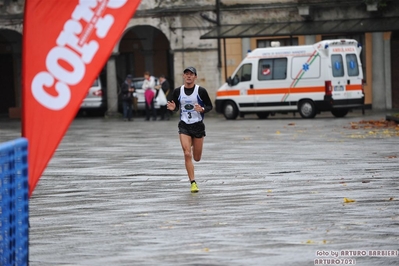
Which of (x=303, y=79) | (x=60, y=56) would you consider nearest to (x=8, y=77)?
(x=303, y=79)

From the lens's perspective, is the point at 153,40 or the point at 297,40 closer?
the point at 297,40

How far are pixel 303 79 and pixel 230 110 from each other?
337 centimetres

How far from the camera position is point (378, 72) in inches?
1672

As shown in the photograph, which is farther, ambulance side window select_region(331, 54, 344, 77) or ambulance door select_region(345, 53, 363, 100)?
ambulance door select_region(345, 53, 363, 100)

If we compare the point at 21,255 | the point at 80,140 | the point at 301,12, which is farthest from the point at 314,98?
the point at 21,255

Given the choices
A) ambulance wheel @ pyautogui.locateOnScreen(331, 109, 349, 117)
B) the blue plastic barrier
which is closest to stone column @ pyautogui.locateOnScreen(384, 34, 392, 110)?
ambulance wheel @ pyautogui.locateOnScreen(331, 109, 349, 117)

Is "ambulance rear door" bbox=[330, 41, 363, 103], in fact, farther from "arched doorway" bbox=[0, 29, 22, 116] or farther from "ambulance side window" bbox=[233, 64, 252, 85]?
"arched doorway" bbox=[0, 29, 22, 116]

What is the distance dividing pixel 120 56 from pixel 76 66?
43.2 meters

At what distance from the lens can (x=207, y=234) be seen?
1009cm

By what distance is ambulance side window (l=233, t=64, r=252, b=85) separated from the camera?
3709 cm

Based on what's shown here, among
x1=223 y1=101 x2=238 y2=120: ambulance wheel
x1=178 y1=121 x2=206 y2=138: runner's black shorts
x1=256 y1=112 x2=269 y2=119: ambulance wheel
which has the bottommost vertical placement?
x1=256 y1=112 x2=269 y2=119: ambulance wheel

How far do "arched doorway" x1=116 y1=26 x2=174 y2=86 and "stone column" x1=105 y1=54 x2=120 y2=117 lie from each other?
133 inches

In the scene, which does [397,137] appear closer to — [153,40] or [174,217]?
[174,217]

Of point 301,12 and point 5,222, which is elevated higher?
point 301,12
